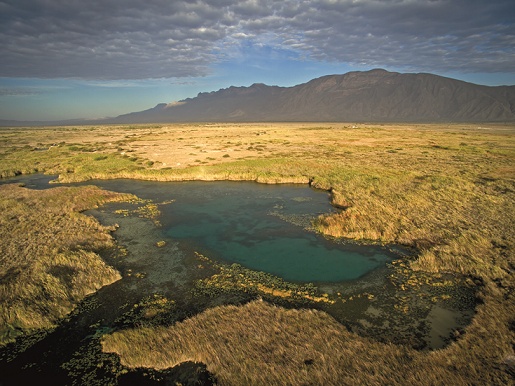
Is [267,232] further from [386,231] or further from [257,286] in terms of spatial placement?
[386,231]

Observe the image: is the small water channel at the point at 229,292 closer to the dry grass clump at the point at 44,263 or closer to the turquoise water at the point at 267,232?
the turquoise water at the point at 267,232

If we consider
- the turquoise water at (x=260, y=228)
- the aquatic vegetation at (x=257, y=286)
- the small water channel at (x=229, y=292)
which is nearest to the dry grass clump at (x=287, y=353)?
the small water channel at (x=229, y=292)

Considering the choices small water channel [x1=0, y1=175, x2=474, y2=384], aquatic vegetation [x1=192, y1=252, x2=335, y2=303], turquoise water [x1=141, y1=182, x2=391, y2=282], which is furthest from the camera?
turquoise water [x1=141, y1=182, x2=391, y2=282]

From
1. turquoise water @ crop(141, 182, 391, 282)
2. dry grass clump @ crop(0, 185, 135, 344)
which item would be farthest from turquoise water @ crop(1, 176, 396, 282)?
dry grass clump @ crop(0, 185, 135, 344)

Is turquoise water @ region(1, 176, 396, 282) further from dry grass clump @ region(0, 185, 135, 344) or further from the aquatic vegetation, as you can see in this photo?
dry grass clump @ region(0, 185, 135, 344)

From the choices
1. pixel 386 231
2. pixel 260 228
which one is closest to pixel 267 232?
pixel 260 228

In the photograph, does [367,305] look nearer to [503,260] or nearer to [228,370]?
[228,370]
